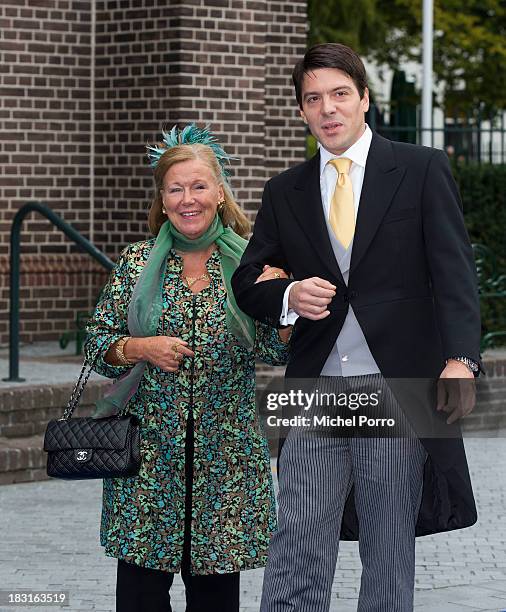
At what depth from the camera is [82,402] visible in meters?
9.80

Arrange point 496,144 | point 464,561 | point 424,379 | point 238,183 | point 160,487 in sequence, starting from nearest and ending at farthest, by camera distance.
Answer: point 424,379 < point 160,487 < point 464,561 < point 238,183 < point 496,144

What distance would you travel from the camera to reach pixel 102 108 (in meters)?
12.3

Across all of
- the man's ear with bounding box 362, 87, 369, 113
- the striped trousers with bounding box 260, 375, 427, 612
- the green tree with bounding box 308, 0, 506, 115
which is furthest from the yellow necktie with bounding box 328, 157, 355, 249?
the green tree with bounding box 308, 0, 506, 115

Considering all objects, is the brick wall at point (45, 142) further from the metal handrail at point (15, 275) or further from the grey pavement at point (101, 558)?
the grey pavement at point (101, 558)

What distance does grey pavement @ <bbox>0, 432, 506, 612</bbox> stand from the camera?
6.62 metres

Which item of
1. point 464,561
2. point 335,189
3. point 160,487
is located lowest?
point 464,561

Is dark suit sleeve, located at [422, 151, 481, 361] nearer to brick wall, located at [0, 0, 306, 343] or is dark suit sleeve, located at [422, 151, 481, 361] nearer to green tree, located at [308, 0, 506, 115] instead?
brick wall, located at [0, 0, 306, 343]

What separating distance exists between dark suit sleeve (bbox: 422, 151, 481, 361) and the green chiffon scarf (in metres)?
0.69

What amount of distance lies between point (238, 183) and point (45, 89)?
1532 mm

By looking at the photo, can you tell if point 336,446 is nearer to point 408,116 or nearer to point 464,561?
point 464,561

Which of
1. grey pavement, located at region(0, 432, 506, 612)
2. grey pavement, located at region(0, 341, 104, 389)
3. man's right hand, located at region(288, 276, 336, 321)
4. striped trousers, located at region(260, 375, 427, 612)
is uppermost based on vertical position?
man's right hand, located at region(288, 276, 336, 321)

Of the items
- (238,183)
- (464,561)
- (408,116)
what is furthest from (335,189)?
(408,116)

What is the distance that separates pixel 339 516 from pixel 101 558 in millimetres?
2822

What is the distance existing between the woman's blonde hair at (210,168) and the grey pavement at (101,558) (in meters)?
1.87
